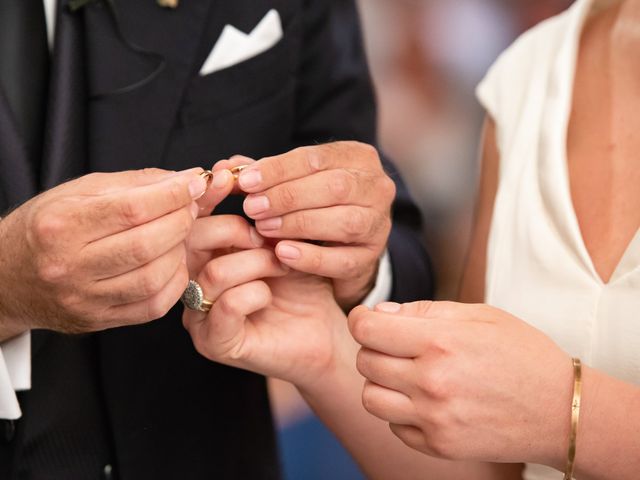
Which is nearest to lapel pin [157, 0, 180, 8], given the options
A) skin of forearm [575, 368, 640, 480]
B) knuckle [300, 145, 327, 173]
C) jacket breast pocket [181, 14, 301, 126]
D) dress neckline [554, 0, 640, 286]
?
jacket breast pocket [181, 14, 301, 126]

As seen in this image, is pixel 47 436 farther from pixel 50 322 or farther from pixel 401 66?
pixel 401 66

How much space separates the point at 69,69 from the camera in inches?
44.8

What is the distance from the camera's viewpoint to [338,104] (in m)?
1.48

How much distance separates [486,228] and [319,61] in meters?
0.47

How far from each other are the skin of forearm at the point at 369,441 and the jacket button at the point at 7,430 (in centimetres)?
41

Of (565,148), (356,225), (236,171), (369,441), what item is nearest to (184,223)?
(236,171)

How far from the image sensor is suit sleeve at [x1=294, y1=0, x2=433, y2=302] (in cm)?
145

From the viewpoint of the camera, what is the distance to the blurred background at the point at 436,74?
274 centimetres

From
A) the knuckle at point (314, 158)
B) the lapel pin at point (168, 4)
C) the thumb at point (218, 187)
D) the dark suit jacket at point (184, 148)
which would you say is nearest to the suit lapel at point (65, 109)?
the dark suit jacket at point (184, 148)

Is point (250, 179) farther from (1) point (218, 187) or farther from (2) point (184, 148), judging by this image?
(2) point (184, 148)

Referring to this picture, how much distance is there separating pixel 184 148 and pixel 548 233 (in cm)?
58

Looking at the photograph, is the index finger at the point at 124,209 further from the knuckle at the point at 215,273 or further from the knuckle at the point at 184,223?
the knuckle at the point at 215,273

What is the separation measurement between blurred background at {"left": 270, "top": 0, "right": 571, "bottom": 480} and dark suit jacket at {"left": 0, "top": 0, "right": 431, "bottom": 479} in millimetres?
1206

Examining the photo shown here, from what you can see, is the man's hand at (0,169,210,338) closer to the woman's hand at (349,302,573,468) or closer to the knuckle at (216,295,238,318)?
the knuckle at (216,295,238,318)
